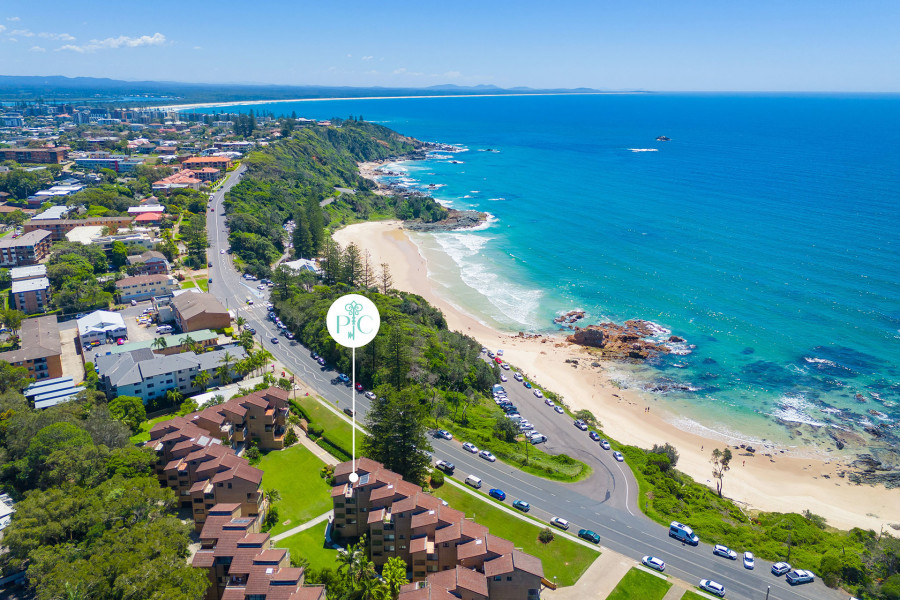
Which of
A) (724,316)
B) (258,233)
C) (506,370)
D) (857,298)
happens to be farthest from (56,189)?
(857,298)

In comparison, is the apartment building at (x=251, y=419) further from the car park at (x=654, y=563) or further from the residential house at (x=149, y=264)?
the residential house at (x=149, y=264)

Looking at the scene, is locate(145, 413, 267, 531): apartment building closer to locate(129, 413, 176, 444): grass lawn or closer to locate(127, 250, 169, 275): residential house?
locate(129, 413, 176, 444): grass lawn

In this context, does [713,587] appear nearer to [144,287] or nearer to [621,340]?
[621,340]

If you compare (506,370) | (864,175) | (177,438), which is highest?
(864,175)

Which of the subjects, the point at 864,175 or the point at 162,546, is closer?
the point at 162,546

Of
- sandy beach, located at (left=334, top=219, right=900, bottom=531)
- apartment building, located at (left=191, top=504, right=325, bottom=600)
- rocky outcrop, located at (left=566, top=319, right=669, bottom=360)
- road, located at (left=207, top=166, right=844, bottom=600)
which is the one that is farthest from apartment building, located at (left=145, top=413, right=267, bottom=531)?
rocky outcrop, located at (left=566, top=319, right=669, bottom=360)

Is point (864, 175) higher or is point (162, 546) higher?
point (864, 175)

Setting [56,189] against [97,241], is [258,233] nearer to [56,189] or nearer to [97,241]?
[97,241]

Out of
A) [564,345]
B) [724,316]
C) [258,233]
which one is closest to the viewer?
[564,345]
